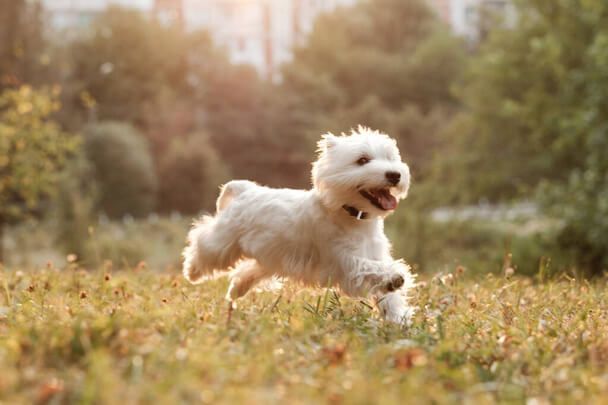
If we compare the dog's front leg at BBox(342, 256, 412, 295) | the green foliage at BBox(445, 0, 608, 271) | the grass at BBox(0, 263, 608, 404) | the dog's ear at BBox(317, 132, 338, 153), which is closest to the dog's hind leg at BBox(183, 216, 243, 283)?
the grass at BBox(0, 263, 608, 404)

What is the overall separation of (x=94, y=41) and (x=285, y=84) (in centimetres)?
1325

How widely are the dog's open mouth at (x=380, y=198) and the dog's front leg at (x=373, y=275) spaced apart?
406 mm

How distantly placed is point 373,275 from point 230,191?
1.89 meters

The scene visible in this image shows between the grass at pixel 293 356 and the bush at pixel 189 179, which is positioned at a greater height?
the grass at pixel 293 356

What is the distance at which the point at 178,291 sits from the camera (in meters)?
6.08

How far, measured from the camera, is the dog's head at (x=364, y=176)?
194 inches

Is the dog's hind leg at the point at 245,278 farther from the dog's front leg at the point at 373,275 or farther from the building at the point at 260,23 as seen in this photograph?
the building at the point at 260,23

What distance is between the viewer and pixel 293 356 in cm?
343

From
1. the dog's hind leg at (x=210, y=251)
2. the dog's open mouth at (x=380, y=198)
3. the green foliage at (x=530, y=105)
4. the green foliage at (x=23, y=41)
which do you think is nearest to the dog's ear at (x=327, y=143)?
the dog's open mouth at (x=380, y=198)

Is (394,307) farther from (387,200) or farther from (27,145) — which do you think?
(27,145)

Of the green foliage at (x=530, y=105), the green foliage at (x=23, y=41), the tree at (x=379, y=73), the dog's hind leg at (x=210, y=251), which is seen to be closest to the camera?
the dog's hind leg at (x=210, y=251)

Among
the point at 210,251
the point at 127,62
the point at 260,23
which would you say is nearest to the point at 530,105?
the point at 210,251

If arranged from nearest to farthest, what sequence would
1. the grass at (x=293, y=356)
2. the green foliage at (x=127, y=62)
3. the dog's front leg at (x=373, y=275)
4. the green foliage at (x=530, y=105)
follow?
the grass at (x=293, y=356) < the dog's front leg at (x=373, y=275) < the green foliage at (x=530, y=105) < the green foliage at (x=127, y=62)

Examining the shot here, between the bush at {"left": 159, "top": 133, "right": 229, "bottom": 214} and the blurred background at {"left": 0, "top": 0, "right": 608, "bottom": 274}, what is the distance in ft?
0.30
